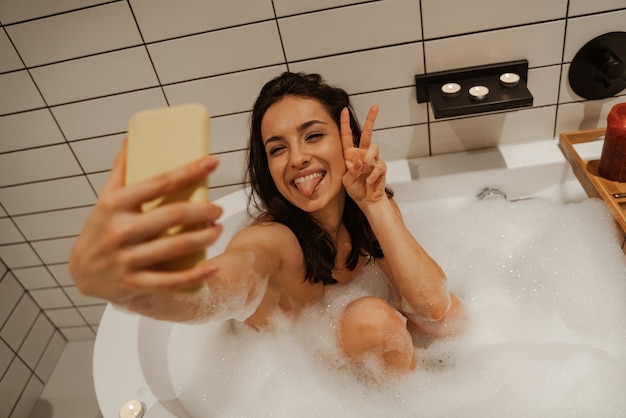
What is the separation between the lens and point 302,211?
1.38m

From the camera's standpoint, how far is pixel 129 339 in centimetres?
136

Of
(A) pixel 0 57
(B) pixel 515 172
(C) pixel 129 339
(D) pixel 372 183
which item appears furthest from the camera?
(B) pixel 515 172

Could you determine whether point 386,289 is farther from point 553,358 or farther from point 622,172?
point 622,172

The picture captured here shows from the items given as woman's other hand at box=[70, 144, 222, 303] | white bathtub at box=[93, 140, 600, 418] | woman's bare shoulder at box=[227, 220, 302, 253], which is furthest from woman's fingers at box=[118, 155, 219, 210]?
white bathtub at box=[93, 140, 600, 418]

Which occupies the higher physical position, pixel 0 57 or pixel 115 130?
pixel 0 57

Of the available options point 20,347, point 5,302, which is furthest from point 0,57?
point 20,347

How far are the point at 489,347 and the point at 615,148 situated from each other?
669 millimetres

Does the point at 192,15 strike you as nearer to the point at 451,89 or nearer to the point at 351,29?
the point at 351,29

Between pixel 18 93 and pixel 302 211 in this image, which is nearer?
pixel 302 211

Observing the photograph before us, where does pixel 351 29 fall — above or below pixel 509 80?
above

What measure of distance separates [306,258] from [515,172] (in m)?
0.77

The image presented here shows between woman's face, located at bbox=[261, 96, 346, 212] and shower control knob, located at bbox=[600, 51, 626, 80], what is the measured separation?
0.86 metres

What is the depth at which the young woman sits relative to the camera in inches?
45.0

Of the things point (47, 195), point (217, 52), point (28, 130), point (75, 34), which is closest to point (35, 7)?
point (75, 34)
